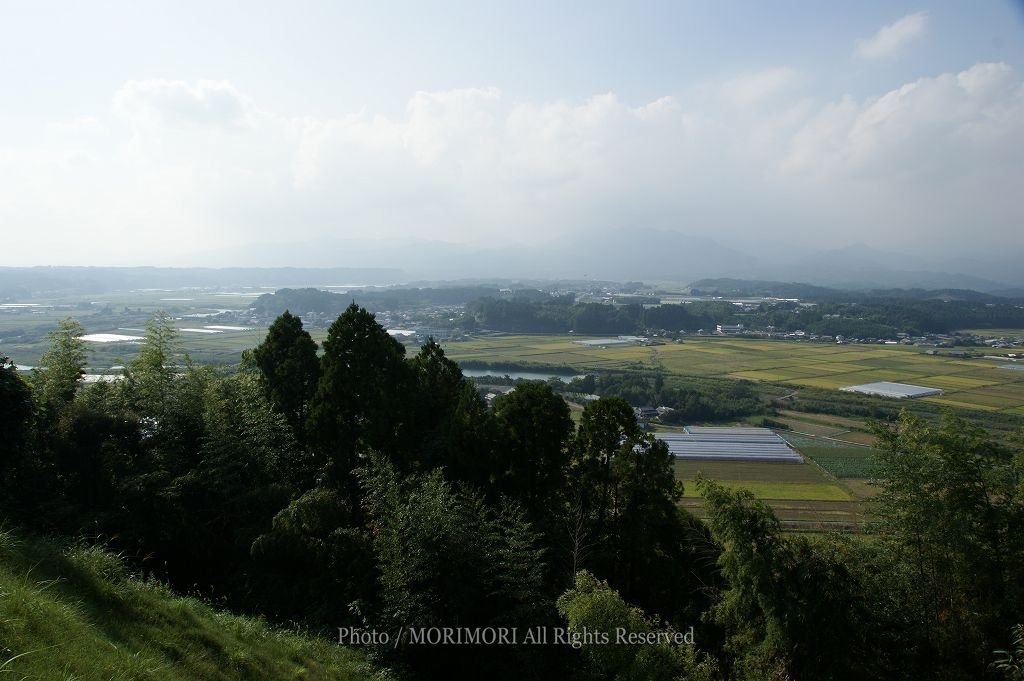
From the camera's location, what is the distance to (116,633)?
4957mm

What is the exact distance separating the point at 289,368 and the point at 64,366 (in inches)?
167

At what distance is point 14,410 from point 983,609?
12.6m

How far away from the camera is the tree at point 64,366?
10.9m

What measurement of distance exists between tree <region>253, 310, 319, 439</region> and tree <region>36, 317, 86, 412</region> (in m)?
3.34

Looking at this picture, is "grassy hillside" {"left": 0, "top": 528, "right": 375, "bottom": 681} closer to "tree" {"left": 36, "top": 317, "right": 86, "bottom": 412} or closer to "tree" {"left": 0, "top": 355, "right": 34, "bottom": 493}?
"tree" {"left": 0, "top": 355, "right": 34, "bottom": 493}

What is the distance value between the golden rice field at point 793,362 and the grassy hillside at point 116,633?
119ft

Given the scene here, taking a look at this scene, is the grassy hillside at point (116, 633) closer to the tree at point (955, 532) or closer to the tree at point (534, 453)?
the tree at point (534, 453)

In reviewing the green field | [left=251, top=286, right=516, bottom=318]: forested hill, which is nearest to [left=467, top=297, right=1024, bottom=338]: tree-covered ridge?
[left=251, top=286, right=516, bottom=318]: forested hill

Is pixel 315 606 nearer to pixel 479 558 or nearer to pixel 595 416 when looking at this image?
pixel 479 558

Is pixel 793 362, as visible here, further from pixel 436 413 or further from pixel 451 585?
pixel 451 585

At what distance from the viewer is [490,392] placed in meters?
31.3

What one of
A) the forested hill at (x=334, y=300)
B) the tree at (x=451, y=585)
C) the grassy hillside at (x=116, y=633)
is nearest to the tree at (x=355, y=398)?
the tree at (x=451, y=585)

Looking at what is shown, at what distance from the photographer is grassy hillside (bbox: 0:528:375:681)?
13.3 feet

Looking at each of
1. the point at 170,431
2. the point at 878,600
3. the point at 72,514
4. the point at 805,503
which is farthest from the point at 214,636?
the point at 805,503
